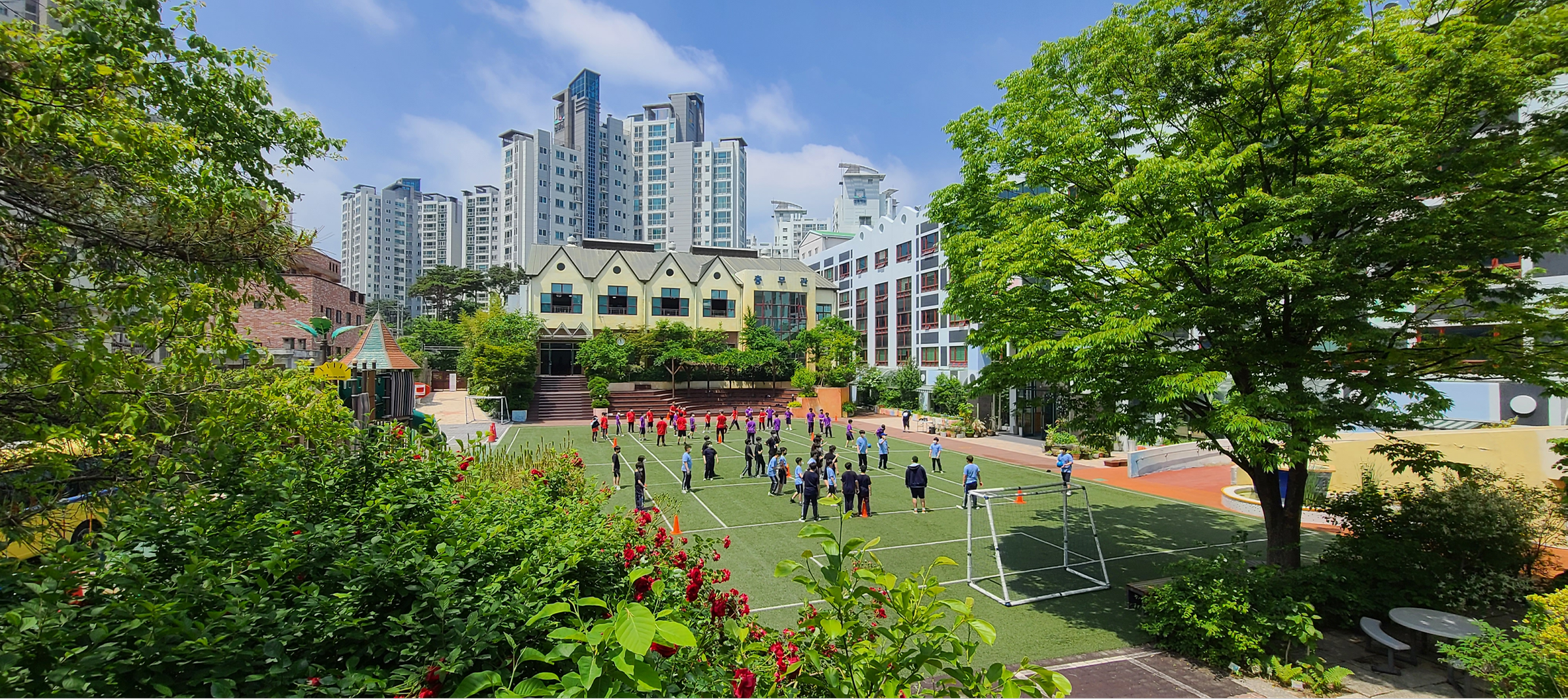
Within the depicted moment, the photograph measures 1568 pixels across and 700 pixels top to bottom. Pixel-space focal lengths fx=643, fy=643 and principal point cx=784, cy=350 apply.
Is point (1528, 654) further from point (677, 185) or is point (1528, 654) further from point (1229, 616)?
point (677, 185)

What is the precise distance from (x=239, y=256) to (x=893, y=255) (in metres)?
48.7

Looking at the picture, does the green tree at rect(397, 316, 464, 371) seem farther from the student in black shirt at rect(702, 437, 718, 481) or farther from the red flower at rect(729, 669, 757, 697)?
the red flower at rect(729, 669, 757, 697)

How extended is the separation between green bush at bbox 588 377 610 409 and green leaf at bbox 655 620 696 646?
42203 mm

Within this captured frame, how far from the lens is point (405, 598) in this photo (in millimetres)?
3760

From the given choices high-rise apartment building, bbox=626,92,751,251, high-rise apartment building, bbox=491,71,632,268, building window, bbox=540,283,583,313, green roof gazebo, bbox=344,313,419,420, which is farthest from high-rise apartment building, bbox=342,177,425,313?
green roof gazebo, bbox=344,313,419,420

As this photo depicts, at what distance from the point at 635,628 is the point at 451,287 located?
84.5m

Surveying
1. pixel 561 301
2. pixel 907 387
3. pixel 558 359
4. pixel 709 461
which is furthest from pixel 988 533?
pixel 561 301

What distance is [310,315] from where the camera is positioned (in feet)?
139

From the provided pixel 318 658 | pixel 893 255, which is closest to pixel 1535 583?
pixel 318 658

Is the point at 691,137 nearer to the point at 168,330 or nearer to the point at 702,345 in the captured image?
the point at 702,345

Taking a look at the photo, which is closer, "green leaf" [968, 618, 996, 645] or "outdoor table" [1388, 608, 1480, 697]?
"green leaf" [968, 618, 996, 645]

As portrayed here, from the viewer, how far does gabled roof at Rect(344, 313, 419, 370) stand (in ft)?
58.1

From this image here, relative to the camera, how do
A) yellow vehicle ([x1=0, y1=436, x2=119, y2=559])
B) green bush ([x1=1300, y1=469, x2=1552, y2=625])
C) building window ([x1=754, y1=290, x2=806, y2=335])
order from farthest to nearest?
building window ([x1=754, y1=290, x2=806, y2=335])
green bush ([x1=1300, y1=469, x2=1552, y2=625])
yellow vehicle ([x1=0, y1=436, x2=119, y2=559])

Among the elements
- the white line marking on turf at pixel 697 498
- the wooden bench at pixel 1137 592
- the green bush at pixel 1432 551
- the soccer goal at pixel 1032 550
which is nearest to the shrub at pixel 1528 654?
the green bush at pixel 1432 551
